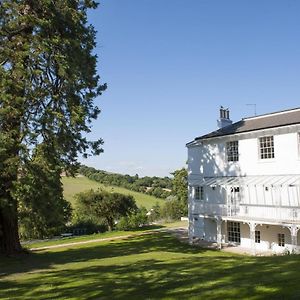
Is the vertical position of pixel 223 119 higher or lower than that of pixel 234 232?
higher

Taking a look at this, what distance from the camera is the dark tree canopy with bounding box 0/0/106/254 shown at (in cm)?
1883

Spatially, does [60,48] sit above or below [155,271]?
above

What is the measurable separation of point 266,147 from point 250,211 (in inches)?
175

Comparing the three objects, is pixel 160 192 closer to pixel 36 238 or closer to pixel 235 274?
pixel 36 238

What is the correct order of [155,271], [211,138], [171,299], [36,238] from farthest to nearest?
[36,238] → [211,138] → [155,271] → [171,299]

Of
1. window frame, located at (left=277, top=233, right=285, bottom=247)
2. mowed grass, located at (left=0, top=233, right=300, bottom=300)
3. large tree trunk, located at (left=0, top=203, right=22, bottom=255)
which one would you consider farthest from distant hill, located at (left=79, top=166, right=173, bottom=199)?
mowed grass, located at (left=0, top=233, right=300, bottom=300)

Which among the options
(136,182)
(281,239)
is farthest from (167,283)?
(136,182)

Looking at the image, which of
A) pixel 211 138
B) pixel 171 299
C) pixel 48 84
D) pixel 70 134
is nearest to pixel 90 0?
pixel 48 84

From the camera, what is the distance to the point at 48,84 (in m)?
21.0

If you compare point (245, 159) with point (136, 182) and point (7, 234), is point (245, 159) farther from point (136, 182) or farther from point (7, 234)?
point (136, 182)

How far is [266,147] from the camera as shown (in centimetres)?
2727

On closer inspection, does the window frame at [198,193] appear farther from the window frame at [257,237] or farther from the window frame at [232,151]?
the window frame at [257,237]

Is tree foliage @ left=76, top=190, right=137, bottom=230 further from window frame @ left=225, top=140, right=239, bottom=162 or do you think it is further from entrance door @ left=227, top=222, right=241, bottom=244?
window frame @ left=225, top=140, right=239, bottom=162

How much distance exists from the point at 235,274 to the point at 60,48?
1468 cm
